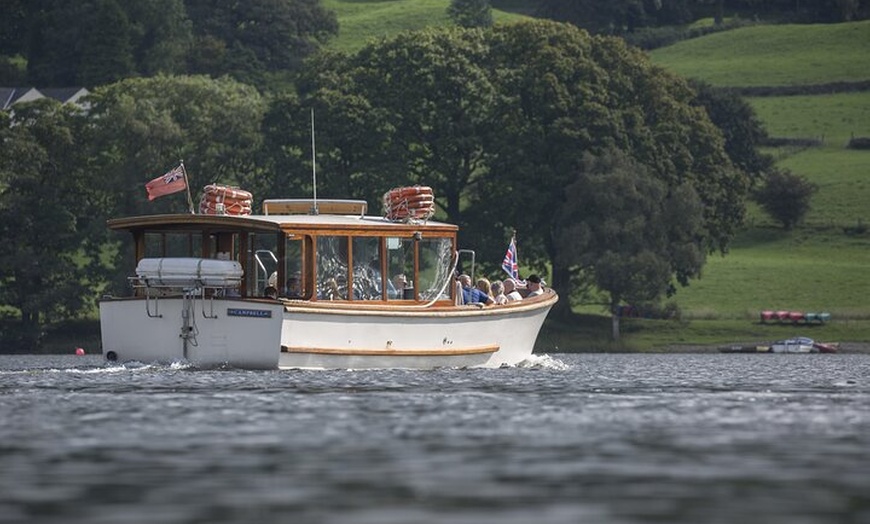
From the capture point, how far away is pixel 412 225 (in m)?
42.2

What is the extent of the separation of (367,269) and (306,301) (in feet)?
7.27

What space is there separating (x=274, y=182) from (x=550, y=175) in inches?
478

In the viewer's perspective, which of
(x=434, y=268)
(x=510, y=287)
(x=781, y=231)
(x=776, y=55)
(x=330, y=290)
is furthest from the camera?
(x=776, y=55)

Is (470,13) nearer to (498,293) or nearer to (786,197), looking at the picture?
(786,197)

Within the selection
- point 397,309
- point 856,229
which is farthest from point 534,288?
point 856,229

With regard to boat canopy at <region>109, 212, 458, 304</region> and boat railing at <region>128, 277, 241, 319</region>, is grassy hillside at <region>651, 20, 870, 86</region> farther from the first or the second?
boat railing at <region>128, 277, 241, 319</region>

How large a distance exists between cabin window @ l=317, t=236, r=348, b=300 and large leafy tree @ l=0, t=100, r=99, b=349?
4625 cm

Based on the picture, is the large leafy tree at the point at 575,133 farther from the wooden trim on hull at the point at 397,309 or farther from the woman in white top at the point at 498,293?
the wooden trim on hull at the point at 397,309

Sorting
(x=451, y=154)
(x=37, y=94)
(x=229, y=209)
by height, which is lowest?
(x=229, y=209)

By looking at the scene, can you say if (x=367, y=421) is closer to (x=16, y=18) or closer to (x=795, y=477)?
(x=795, y=477)

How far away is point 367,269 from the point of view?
4122 centimetres

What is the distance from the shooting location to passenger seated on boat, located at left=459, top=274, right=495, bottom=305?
43631 millimetres

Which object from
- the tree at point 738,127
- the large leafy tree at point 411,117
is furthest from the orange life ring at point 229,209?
the tree at point 738,127

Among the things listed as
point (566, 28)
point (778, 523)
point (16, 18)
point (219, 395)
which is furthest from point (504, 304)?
point (16, 18)
